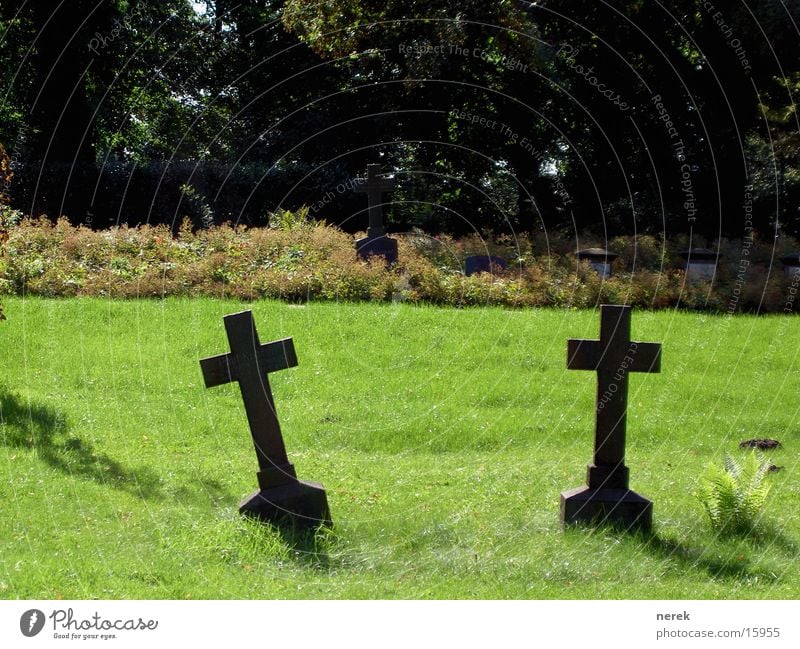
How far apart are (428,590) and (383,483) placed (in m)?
2.49

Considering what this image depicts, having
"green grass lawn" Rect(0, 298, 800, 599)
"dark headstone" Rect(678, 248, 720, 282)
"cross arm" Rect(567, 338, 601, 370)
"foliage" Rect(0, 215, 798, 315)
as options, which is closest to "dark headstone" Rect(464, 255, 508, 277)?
"foliage" Rect(0, 215, 798, 315)

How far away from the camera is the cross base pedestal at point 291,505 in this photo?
6125 mm

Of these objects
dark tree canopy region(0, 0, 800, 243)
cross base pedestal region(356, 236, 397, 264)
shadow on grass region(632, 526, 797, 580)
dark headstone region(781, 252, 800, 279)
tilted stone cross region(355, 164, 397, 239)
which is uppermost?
dark tree canopy region(0, 0, 800, 243)

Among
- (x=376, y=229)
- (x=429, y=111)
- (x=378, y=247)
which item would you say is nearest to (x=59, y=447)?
(x=429, y=111)

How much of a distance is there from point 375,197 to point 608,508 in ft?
40.8

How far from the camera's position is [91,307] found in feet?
43.9

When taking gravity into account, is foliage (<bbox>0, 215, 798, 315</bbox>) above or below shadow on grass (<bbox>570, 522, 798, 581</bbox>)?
above

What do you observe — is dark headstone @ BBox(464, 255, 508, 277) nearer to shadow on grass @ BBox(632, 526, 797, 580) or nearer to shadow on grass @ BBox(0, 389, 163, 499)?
shadow on grass @ BBox(0, 389, 163, 499)

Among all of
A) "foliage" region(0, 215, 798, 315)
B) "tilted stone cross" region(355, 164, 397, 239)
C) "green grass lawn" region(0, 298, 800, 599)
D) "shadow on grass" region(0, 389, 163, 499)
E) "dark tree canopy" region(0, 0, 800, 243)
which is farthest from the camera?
"dark tree canopy" region(0, 0, 800, 243)

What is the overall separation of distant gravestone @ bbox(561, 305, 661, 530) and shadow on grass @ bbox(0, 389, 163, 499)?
3.16 m

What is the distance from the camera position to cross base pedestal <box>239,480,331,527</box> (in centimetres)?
612

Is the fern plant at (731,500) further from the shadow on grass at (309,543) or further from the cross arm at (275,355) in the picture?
the cross arm at (275,355)

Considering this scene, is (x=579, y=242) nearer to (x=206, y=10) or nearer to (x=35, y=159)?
(x=35, y=159)

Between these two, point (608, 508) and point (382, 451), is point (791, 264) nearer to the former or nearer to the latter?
point (382, 451)
